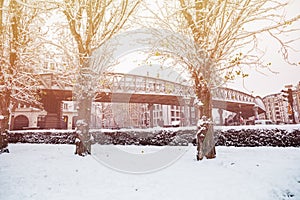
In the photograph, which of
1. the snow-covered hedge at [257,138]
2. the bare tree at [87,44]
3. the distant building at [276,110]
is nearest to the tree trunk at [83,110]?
the bare tree at [87,44]

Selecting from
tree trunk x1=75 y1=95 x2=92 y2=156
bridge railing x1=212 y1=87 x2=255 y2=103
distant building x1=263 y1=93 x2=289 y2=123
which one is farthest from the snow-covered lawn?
distant building x1=263 y1=93 x2=289 y2=123

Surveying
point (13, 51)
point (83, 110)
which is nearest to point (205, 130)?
point (83, 110)

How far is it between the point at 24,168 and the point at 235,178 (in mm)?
6312

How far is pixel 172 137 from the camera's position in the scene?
12914 millimetres

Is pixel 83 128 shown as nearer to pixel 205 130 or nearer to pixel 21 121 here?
pixel 205 130

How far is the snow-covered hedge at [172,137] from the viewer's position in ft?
34.1

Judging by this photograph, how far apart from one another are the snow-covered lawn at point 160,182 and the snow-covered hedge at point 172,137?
4581mm

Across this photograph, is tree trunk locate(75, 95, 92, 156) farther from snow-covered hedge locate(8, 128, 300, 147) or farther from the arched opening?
the arched opening

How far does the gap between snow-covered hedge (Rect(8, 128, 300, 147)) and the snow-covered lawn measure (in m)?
4.58

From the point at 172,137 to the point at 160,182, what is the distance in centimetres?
822

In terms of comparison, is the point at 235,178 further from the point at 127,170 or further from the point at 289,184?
the point at 127,170

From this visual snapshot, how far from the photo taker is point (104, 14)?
8.77 metres

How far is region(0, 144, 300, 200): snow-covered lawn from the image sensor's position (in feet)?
13.6

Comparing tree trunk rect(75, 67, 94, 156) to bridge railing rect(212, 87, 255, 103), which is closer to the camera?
tree trunk rect(75, 67, 94, 156)
